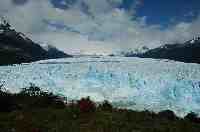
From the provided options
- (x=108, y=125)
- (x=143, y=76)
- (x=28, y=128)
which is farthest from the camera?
(x=143, y=76)

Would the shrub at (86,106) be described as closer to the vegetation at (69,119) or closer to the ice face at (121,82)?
the vegetation at (69,119)

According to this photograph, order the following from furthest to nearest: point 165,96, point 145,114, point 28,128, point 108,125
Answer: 1. point 165,96
2. point 145,114
3. point 108,125
4. point 28,128

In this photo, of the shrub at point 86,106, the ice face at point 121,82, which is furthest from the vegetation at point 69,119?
the ice face at point 121,82

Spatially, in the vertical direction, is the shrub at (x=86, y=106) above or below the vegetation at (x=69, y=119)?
above

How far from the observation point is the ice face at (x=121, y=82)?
61.5 feet

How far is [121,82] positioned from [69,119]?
11.4 metres

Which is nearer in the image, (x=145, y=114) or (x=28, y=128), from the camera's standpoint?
(x=28, y=128)

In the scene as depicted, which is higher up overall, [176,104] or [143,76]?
[143,76]

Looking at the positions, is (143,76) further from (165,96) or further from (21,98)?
(21,98)

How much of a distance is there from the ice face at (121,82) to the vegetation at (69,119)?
215 inches

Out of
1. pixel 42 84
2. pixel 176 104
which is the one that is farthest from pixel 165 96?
pixel 42 84

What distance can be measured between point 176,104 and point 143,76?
4064 mm

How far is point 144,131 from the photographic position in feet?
28.8

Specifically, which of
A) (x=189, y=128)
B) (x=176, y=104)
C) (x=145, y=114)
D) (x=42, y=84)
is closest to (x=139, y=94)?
(x=176, y=104)
